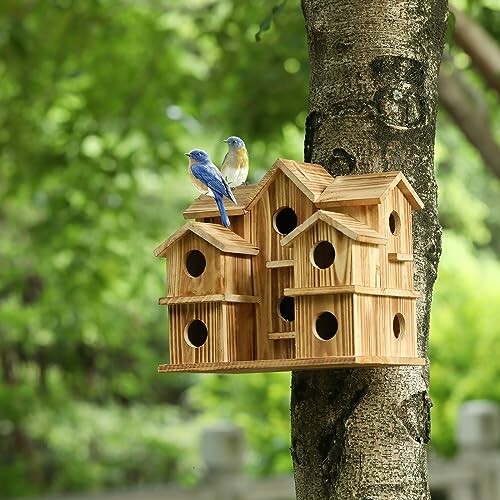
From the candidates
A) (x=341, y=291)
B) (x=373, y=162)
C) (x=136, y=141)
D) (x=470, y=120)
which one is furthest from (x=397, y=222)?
(x=136, y=141)

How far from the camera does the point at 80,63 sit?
5.74 meters

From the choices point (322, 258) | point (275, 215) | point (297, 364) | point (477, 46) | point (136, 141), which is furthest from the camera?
point (136, 141)

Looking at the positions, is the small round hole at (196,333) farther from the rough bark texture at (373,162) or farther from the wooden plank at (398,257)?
the wooden plank at (398,257)

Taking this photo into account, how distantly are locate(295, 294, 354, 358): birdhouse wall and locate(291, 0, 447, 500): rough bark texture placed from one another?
0.13m

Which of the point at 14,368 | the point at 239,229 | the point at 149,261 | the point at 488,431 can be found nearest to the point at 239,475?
the point at 149,261

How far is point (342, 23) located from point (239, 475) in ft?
13.0

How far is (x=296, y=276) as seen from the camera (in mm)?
1979

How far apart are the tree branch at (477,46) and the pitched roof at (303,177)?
2972 mm

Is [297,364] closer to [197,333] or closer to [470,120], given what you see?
[197,333]

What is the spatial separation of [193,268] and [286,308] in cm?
19

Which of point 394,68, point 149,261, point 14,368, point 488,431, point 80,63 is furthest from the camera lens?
point 14,368

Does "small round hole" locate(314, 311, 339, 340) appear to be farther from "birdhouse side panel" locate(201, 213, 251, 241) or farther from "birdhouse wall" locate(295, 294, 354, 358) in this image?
"birdhouse side panel" locate(201, 213, 251, 241)

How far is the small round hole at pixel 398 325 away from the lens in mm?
2015

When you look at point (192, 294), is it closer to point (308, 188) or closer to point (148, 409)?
point (308, 188)
